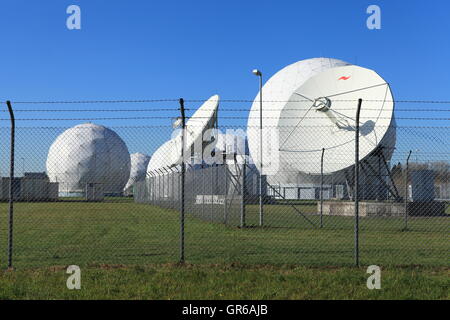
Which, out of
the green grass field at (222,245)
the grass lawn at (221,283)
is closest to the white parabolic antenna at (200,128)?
the green grass field at (222,245)

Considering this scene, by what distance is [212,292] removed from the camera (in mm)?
7523

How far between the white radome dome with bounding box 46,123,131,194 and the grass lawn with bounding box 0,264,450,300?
60.1 meters

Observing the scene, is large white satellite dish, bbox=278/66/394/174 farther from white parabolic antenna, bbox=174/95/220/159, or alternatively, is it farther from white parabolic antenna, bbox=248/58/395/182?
white parabolic antenna, bbox=174/95/220/159

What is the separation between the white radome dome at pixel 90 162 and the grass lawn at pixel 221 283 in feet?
197

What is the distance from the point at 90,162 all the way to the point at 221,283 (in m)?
62.6

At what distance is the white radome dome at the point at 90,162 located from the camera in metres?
68.5

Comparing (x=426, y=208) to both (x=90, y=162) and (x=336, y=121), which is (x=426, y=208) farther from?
(x=90, y=162)

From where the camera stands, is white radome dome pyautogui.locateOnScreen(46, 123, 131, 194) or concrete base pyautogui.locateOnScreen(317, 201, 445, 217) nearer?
concrete base pyautogui.locateOnScreen(317, 201, 445, 217)

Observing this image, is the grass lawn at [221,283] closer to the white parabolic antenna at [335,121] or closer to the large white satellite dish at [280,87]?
the white parabolic antenna at [335,121]

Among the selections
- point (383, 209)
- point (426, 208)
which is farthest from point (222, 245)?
point (426, 208)

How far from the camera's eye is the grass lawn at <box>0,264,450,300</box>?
292 inches

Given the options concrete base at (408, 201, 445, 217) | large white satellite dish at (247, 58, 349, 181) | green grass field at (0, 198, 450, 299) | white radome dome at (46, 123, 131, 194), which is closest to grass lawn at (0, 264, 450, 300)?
green grass field at (0, 198, 450, 299)

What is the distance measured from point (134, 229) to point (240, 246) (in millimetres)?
5891

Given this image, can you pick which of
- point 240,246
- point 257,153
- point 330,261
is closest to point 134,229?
point 240,246
